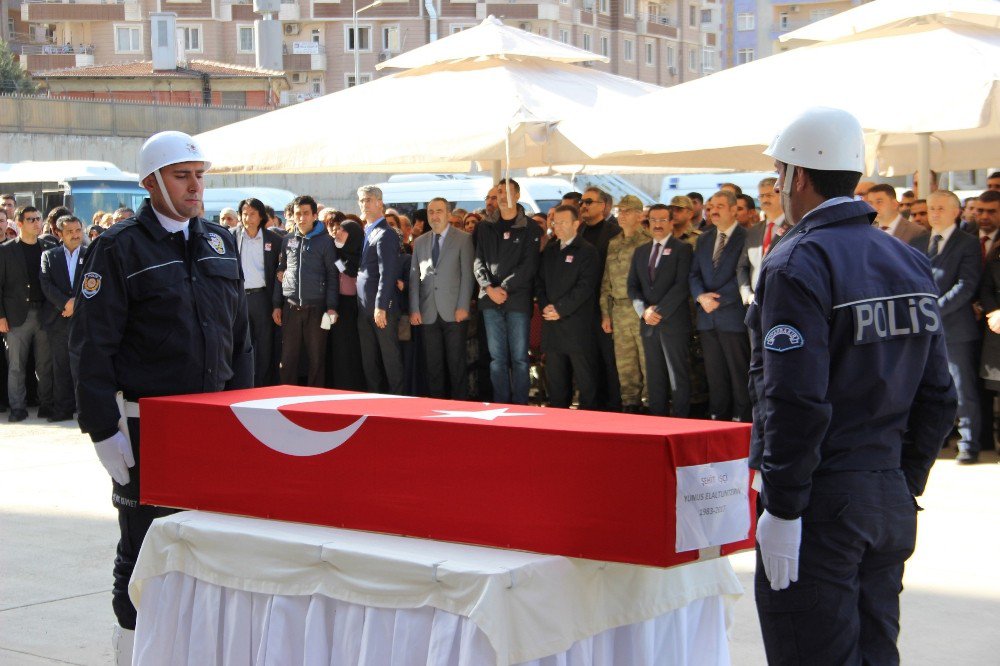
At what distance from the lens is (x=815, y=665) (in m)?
3.41

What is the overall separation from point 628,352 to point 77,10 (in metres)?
70.0

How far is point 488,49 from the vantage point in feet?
38.9

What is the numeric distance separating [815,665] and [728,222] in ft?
25.1

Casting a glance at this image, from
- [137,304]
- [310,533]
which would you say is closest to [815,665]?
[310,533]

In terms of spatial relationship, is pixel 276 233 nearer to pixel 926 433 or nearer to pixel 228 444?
pixel 228 444

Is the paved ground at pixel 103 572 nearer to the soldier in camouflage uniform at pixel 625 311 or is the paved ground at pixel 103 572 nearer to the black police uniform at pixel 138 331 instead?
the black police uniform at pixel 138 331

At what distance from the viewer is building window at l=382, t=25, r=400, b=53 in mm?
73125

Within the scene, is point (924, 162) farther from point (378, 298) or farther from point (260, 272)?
point (260, 272)

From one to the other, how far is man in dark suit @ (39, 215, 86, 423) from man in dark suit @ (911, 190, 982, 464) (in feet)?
26.3

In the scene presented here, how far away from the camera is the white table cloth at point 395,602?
11.6ft

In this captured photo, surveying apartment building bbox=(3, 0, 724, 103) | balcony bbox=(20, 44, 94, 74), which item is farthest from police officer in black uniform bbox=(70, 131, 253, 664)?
balcony bbox=(20, 44, 94, 74)

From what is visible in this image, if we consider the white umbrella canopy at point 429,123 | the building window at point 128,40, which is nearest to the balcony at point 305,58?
the building window at point 128,40

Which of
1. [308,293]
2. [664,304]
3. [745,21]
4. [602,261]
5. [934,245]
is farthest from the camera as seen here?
[745,21]

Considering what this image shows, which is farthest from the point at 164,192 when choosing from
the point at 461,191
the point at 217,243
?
the point at 461,191
